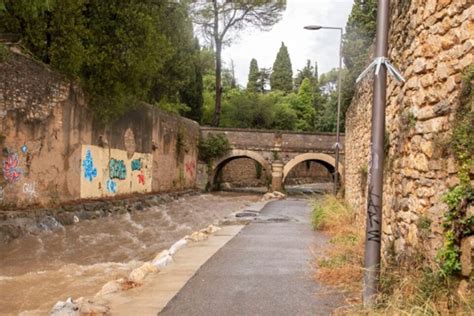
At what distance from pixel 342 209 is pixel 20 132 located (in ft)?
25.9

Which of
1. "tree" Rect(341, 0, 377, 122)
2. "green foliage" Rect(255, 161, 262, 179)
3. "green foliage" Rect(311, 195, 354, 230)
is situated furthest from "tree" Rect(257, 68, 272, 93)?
"green foliage" Rect(311, 195, 354, 230)

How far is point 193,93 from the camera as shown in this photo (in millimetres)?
39438

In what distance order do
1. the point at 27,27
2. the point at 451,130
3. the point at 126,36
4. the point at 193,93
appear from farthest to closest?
the point at 193,93 < the point at 126,36 < the point at 27,27 < the point at 451,130

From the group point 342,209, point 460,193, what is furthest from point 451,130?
point 342,209

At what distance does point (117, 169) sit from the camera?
18.3 m

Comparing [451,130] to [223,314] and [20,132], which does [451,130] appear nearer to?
[223,314]

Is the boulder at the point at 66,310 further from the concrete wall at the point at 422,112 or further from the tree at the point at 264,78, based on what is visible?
the tree at the point at 264,78

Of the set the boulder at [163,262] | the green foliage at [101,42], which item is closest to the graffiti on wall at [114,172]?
the green foliage at [101,42]

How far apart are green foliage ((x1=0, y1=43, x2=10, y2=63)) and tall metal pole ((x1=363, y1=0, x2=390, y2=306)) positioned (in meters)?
9.78

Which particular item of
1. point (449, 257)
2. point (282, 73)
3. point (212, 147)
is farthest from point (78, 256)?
point (282, 73)

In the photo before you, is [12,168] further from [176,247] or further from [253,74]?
[253,74]

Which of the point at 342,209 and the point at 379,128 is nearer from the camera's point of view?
the point at 379,128

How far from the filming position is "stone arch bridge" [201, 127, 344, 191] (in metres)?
31.6

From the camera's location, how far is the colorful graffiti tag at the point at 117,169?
17741 mm
